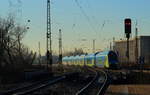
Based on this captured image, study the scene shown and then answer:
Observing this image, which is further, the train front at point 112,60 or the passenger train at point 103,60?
the passenger train at point 103,60

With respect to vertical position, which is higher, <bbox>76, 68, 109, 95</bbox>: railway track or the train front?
the train front

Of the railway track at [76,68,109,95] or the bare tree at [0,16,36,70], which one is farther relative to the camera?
the bare tree at [0,16,36,70]

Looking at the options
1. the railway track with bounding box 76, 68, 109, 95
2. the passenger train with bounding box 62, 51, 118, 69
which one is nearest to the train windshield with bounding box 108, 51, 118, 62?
the passenger train with bounding box 62, 51, 118, 69

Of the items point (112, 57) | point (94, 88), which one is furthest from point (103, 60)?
point (94, 88)

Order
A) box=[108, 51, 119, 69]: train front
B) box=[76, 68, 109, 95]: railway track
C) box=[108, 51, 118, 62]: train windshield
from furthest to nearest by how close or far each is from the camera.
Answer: box=[108, 51, 119, 69]: train front < box=[108, 51, 118, 62]: train windshield < box=[76, 68, 109, 95]: railway track

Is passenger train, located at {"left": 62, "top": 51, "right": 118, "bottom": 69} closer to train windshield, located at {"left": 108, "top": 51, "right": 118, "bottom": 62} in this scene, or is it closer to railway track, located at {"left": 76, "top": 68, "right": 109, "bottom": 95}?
train windshield, located at {"left": 108, "top": 51, "right": 118, "bottom": 62}

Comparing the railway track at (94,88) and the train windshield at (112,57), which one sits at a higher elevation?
the train windshield at (112,57)

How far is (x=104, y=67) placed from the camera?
65.4m

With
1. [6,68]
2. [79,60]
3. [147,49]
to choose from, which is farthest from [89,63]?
[147,49]

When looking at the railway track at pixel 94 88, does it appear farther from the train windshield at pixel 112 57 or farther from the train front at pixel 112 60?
the train front at pixel 112 60

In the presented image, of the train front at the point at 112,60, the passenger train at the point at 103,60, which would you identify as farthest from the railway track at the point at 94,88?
the passenger train at the point at 103,60

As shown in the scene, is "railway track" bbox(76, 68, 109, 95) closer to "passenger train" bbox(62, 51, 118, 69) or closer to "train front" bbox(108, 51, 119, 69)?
"train front" bbox(108, 51, 119, 69)

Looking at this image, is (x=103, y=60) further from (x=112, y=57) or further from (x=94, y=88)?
(x=94, y=88)

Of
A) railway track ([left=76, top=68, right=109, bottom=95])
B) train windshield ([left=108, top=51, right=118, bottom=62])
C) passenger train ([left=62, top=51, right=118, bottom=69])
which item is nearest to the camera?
railway track ([left=76, top=68, right=109, bottom=95])
